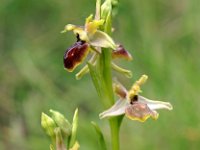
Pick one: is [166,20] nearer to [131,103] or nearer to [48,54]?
[48,54]

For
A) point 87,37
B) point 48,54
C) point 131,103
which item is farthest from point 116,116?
point 48,54

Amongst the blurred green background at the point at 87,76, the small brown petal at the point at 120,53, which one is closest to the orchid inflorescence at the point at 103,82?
the small brown petal at the point at 120,53

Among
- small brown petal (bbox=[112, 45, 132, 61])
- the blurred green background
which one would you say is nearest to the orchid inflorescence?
small brown petal (bbox=[112, 45, 132, 61])

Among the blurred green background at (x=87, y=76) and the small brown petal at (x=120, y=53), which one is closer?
the small brown petal at (x=120, y=53)

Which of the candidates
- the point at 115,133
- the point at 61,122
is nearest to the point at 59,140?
the point at 61,122

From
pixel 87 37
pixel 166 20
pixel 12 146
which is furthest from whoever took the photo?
pixel 166 20

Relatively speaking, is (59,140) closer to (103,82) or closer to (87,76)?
(103,82)

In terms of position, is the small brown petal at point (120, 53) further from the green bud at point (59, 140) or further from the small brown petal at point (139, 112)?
the green bud at point (59, 140)
